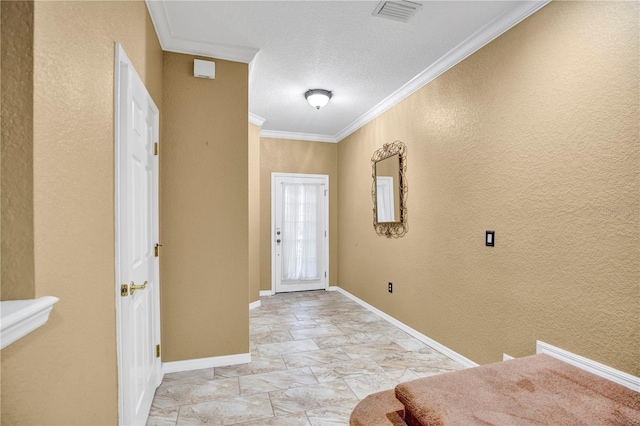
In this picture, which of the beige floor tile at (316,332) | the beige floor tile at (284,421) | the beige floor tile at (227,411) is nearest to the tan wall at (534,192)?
the beige floor tile at (316,332)

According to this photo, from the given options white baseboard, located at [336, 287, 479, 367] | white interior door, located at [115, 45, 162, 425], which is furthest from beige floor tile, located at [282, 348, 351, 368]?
white interior door, located at [115, 45, 162, 425]

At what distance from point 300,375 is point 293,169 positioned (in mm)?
3515

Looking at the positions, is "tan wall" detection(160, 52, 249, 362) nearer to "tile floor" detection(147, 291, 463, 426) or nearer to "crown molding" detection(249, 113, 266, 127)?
"tile floor" detection(147, 291, 463, 426)

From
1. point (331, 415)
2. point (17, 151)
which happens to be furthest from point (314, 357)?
point (17, 151)

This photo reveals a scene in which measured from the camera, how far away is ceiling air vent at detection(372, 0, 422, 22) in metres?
2.13

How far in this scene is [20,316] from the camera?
67 centimetres

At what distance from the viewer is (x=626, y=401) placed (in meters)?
1.36

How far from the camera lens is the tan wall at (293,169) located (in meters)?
5.24

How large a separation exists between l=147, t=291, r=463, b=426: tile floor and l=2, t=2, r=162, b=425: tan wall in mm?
853

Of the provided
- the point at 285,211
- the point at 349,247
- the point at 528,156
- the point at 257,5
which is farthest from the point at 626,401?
the point at 285,211

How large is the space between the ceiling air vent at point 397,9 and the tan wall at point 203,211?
4.10 feet

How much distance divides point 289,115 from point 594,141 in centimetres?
346

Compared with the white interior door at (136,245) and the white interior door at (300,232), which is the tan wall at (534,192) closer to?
the white interior door at (300,232)

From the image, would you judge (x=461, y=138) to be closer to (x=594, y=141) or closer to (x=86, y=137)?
(x=594, y=141)
